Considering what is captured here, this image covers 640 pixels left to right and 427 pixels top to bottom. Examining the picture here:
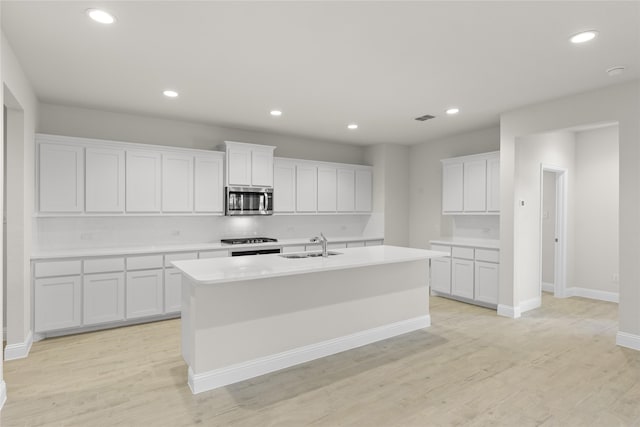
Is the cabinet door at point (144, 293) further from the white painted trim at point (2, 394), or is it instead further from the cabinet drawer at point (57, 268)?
the white painted trim at point (2, 394)

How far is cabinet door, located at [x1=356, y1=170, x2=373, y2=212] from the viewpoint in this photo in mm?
6812

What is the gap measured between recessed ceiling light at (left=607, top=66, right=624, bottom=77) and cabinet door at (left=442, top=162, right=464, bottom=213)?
245 cm

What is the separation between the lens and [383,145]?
268 inches

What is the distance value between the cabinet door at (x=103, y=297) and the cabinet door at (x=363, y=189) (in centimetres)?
414

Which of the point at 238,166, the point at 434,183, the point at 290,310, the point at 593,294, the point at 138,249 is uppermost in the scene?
the point at 238,166

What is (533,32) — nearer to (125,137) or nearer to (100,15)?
(100,15)

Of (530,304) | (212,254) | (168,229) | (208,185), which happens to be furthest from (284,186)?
(530,304)

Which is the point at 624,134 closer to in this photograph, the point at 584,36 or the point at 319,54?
the point at 584,36

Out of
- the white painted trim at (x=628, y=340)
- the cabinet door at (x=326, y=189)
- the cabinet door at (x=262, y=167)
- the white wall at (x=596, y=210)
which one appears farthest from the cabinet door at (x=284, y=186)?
the white wall at (x=596, y=210)

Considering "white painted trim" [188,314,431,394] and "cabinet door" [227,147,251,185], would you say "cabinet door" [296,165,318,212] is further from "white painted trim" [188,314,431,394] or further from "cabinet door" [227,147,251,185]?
"white painted trim" [188,314,431,394]

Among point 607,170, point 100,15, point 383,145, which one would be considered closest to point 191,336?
point 100,15

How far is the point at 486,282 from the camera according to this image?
16.8 feet

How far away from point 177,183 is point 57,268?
5.60ft

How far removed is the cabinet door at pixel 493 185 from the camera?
5220mm
